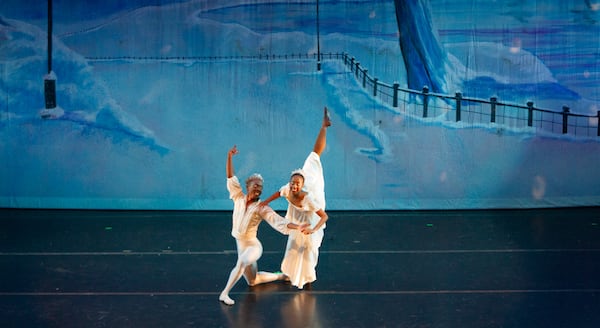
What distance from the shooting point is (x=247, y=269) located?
4.69 meters

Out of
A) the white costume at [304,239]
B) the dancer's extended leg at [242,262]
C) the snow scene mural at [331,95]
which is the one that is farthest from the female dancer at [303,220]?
the snow scene mural at [331,95]

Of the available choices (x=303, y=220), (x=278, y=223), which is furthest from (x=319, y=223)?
(x=278, y=223)

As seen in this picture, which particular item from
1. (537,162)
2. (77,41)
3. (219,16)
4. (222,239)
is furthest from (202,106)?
(537,162)

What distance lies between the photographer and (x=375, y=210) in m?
8.33

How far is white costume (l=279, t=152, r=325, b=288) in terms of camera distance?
468 cm

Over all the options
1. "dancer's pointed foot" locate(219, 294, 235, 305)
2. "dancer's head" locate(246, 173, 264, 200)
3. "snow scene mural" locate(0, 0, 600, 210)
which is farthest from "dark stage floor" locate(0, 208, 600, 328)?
"snow scene mural" locate(0, 0, 600, 210)

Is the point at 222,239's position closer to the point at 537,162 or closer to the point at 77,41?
the point at 77,41

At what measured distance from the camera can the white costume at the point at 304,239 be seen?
4676mm

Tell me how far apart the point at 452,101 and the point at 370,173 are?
1.25m

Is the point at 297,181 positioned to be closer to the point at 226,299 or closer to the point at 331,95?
the point at 226,299

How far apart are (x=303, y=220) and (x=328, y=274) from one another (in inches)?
23.7

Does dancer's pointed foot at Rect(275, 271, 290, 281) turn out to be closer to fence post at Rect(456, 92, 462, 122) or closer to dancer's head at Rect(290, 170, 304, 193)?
dancer's head at Rect(290, 170, 304, 193)

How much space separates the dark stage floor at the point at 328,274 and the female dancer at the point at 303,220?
4.6 inches

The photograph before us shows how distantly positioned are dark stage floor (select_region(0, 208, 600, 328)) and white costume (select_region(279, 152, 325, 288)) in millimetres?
108
